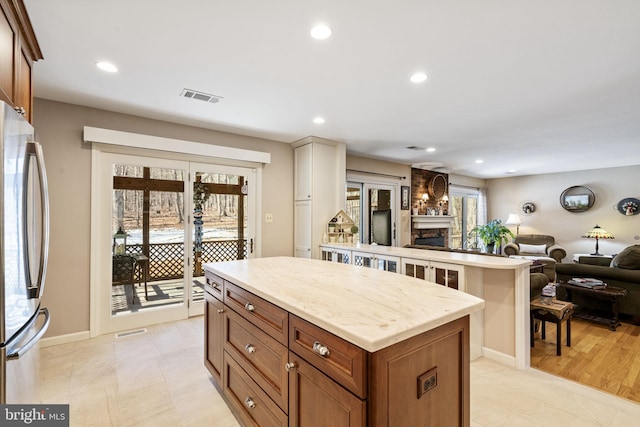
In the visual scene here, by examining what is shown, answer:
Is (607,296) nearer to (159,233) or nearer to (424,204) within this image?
(424,204)

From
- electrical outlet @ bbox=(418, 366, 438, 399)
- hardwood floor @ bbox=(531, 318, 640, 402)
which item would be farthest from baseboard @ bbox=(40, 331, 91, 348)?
hardwood floor @ bbox=(531, 318, 640, 402)

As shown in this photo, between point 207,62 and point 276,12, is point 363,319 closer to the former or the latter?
point 276,12

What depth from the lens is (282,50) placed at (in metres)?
2.18

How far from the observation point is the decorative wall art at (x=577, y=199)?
7.22 metres

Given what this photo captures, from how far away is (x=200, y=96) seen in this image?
9.83ft

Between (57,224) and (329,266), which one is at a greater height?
(57,224)

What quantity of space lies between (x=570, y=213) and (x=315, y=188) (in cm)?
701

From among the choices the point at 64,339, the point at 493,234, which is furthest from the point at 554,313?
the point at 493,234

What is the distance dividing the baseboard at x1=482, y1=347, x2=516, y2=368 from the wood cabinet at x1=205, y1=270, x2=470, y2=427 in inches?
66.1

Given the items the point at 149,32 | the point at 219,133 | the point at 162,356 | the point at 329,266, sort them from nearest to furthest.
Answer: the point at 149,32 → the point at 329,266 → the point at 162,356 → the point at 219,133

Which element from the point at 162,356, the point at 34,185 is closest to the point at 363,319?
the point at 34,185

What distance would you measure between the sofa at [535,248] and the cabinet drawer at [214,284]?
23.0 feet

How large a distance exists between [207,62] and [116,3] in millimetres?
697

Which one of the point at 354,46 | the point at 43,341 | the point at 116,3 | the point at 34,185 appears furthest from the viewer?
the point at 43,341
